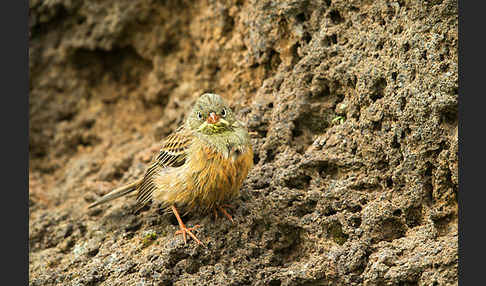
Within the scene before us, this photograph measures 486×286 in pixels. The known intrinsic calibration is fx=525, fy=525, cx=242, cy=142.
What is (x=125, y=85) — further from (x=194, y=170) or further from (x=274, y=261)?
(x=274, y=261)

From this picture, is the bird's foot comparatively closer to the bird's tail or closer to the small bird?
the small bird

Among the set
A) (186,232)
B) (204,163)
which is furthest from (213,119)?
(186,232)

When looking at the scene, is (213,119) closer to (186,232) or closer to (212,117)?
(212,117)

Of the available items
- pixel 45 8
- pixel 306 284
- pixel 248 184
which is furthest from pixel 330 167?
pixel 45 8

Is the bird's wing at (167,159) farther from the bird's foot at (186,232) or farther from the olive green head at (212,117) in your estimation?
the bird's foot at (186,232)

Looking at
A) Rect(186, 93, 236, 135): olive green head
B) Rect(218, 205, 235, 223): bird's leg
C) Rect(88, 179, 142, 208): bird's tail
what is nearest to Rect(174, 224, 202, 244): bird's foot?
Rect(218, 205, 235, 223): bird's leg

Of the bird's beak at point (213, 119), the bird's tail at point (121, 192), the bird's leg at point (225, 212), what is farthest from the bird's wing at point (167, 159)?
the bird's leg at point (225, 212)
